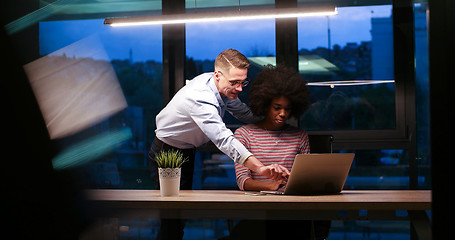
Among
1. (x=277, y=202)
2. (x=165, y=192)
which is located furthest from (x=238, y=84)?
(x=277, y=202)

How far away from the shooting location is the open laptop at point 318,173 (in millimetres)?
1893

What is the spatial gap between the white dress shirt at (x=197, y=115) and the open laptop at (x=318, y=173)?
53 cm

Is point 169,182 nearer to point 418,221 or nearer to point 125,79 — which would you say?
point 418,221

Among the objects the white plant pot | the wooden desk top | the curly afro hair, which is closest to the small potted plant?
the white plant pot

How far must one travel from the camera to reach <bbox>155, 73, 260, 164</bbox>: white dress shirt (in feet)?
8.23

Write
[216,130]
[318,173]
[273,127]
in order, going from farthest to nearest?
[273,127], [216,130], [318,173]

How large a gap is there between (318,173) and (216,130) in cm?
65

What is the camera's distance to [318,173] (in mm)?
1976

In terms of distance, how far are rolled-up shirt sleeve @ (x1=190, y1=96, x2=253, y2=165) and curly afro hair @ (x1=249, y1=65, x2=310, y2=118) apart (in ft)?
0.89

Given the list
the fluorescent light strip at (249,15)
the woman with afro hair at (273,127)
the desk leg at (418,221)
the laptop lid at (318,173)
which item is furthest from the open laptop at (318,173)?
the fluorescent light strip at (249,15)

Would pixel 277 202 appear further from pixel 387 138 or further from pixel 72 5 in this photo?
pixel 72 5

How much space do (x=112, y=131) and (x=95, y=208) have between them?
3.55m

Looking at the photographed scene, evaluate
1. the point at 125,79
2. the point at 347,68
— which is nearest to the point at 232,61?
the point at 347,68

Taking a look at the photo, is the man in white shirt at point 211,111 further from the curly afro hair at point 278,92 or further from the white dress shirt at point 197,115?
the curly afro hair at point 278,92
